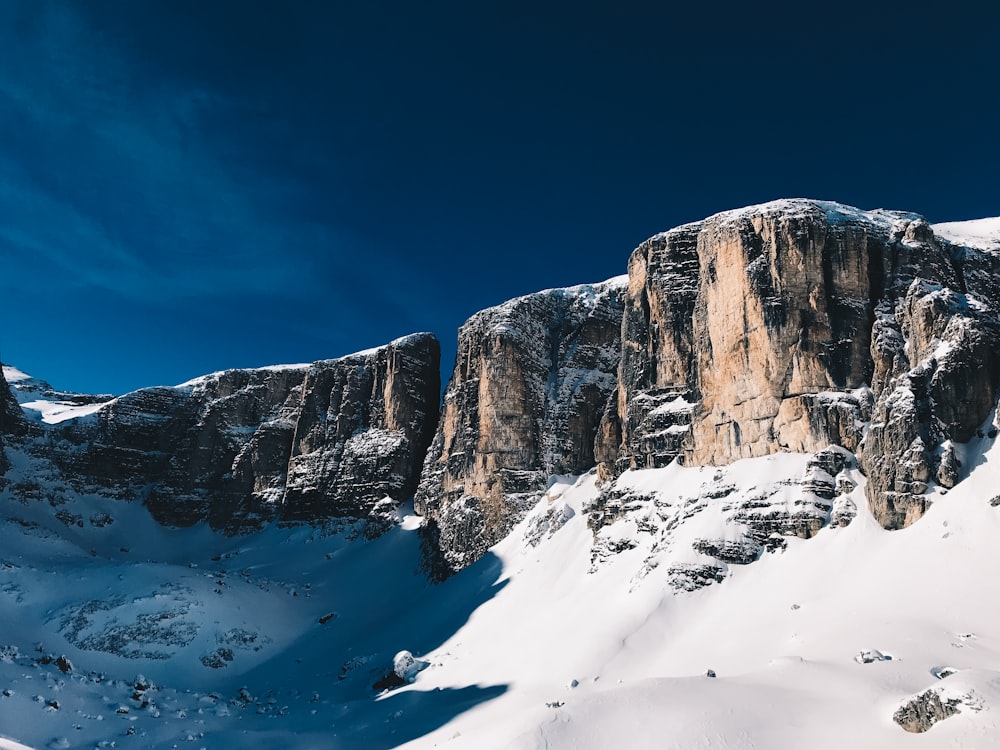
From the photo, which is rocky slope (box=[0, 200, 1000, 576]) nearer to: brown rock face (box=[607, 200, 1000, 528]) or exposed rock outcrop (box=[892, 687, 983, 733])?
brown rock face (box=[607, 200, 1000, 528])

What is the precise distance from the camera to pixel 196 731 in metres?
35.1

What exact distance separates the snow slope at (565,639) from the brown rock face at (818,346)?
239 centimetres

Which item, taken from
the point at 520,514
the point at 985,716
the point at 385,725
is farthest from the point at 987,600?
the point at 520,514

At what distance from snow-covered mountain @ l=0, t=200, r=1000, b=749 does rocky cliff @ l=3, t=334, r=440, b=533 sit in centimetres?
91

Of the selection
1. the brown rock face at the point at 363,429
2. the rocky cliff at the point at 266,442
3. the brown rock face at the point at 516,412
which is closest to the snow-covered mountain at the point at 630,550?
the brown rock face at the point at 516,412

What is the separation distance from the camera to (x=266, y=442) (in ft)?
330

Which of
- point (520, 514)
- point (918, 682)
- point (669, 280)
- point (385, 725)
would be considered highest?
point (669, 280)

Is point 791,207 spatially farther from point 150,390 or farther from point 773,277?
point 150,390

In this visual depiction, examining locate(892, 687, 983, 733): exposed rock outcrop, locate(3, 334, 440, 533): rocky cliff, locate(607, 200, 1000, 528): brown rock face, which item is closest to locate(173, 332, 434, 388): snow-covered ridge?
locate(3, 334, 440, 533): rocky cliff

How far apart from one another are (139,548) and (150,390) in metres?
28.7

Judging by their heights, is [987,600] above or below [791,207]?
below

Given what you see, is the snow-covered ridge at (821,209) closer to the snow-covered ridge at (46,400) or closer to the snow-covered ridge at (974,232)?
the snow-covered ridge at (974,232)

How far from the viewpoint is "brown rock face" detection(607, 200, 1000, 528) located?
40562 mm

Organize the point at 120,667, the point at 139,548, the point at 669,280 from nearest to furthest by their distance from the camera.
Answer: the point at 120,667, the point at 669,280, the point at 139,548
